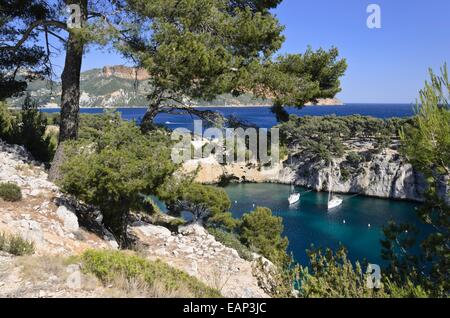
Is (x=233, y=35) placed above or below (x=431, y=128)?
above

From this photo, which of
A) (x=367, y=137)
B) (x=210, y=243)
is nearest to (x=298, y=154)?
(x=367, y=137)

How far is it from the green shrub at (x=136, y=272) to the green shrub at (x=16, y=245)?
1.39 meters

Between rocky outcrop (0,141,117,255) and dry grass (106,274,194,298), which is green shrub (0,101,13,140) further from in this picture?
dry grass (106,274,194,298)

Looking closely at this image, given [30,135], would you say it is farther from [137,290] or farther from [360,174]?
[360,174]

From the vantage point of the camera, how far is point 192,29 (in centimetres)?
907

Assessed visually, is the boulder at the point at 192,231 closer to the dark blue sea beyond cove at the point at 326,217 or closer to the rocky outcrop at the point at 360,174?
the dark blue sea beyond cove at the point at 326,217

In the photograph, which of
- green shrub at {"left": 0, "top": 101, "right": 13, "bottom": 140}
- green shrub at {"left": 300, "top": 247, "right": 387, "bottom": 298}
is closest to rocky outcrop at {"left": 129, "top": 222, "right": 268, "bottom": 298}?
green shrub at {"left": 300, "top": 247, "right": 387, "bottom": 298}

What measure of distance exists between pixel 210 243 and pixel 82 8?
8366 mm

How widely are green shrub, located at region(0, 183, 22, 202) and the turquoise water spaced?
19.6 meters

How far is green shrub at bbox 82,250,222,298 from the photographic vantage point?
5348 mm

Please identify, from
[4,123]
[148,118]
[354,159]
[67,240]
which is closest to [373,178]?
[354,159]

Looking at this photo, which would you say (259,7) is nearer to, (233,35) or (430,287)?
(233,35)

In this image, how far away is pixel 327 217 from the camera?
38719 mm

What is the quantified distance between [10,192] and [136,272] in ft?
17.0
